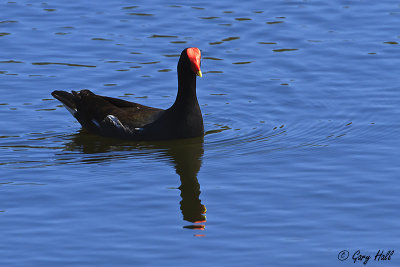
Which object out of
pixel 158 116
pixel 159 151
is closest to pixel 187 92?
pixel 158 116

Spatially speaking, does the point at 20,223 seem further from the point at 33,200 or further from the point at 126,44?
the point at 126,44

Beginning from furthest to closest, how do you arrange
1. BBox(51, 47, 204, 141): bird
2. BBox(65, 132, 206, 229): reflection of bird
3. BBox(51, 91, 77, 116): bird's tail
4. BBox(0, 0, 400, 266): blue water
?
BBox(51, 91, 77, 116): bird's tail → BBox(51, 47, 204, 141): bird → BBox(65, 132, 206, 229): reflection of bird → BBox(0, 0, 400, 266): blue water

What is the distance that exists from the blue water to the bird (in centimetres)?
21

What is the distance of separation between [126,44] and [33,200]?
23.4ft

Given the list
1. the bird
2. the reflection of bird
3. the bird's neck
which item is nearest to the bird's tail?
the bird

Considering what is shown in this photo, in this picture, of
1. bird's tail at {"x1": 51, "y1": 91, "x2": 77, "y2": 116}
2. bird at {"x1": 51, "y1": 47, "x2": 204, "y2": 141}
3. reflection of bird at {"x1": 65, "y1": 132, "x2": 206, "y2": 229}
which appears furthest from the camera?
bird's tail at {"x1": 51, "y1": 91, "x2": 77, "y2": 116}

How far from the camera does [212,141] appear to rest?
13516 mm

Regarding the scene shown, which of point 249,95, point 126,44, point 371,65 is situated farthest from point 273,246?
point 126,44

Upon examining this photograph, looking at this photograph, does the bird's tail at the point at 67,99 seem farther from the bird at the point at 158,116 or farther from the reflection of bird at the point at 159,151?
the reflection of bird at the point at 159,151

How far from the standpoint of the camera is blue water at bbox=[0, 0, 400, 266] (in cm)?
975

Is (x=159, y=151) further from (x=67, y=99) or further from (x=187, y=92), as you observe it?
(x=67, y=99)

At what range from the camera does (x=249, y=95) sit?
1532 centimetres

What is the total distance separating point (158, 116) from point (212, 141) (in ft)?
2.60

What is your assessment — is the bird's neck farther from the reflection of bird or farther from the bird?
the reflection of bird
